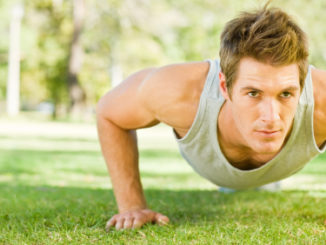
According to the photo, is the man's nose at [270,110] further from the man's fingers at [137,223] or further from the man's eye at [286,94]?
the man's fingers at [137,223]

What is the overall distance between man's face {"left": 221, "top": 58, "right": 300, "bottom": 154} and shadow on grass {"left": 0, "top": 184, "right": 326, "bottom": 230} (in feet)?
2.37

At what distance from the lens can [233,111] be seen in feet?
8.91

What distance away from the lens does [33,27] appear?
34.0m

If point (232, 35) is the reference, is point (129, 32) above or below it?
above

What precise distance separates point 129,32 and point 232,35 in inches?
1178

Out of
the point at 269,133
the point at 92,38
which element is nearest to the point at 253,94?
the point at 269,133

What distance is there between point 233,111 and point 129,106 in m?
0.79

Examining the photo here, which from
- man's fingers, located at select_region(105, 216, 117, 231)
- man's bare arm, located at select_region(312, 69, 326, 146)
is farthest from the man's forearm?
man's bare arm, located at select_region(312, 69, 326, 146)

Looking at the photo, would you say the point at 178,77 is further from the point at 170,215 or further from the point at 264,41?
the point at 170,215

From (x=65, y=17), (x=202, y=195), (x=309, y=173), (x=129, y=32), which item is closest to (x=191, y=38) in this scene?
(x=129, y=32)

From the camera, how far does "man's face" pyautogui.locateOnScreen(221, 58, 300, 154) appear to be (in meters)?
2.43

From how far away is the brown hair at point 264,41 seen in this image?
97.5 inches

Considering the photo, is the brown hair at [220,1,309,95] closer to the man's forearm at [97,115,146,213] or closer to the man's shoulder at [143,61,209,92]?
the man's shoulder at [143,61,209,92]

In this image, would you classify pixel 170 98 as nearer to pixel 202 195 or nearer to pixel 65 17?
pixel 202 195
